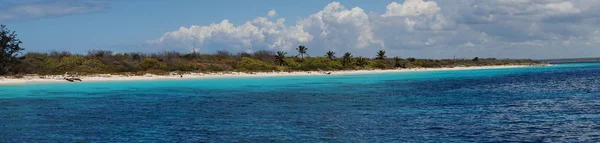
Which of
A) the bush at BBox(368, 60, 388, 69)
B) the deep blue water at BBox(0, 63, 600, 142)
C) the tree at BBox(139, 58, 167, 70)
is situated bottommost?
the deep blue water at BBox(0, 63, 600, 142)

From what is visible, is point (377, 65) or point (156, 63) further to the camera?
point (377, 65)

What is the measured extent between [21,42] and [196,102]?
5889 cm

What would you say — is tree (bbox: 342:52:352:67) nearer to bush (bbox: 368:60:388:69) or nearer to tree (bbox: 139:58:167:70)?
bush (bbox: 368:60:388:69)

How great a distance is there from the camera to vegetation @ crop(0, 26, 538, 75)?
8624cm

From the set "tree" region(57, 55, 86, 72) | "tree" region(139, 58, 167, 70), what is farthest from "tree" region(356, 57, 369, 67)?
"tree" region(57, 55, 86, 72)

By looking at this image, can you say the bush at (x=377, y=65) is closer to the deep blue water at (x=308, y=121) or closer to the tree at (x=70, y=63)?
the tree at (x=70, y=63)

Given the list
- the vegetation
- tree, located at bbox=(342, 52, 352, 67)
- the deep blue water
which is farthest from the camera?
tree, located at bbox=(342, 52, 352, 67)

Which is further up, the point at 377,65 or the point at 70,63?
the point at 70,63

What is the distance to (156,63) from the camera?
351ft

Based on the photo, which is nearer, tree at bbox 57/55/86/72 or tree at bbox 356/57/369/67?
tree at bbox 57/55/86/72

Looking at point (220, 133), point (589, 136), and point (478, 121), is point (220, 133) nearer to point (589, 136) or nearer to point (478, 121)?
point (478, 121)

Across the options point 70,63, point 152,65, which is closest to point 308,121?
point 152,65

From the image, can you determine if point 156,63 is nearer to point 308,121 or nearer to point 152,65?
point 152,65

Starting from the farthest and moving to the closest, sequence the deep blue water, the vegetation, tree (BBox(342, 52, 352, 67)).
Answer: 1. tree (BBox(342, 52, 352, 67))
2. the vegetation
3. the deep blue water
